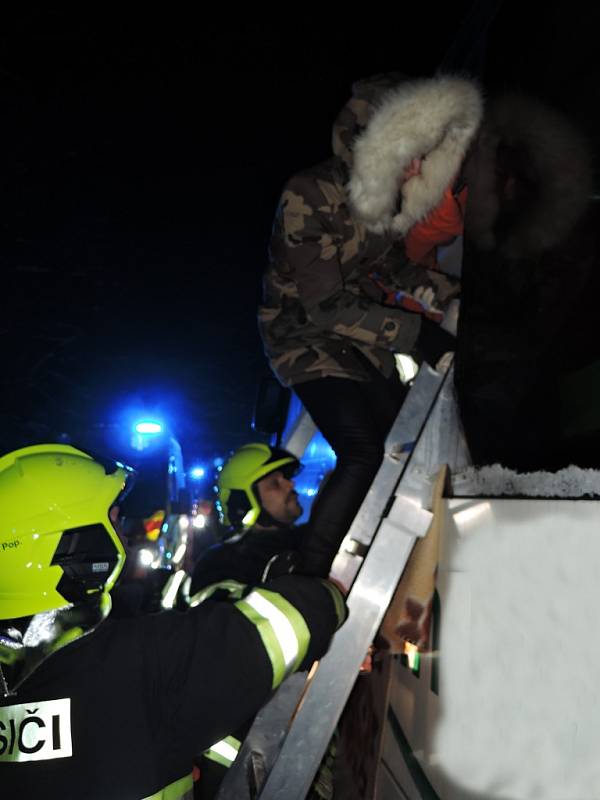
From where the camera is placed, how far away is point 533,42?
5.37 ft

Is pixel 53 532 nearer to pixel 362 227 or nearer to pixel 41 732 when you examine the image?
pixel 41 732

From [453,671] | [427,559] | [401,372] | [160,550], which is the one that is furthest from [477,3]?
[160,550]

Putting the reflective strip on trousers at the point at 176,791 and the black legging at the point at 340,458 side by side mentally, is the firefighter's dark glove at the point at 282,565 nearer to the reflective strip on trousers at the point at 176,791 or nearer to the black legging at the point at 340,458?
the black legging at the point at 340,458

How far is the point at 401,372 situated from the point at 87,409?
22334mm

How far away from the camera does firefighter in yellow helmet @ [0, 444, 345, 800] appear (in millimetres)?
1499

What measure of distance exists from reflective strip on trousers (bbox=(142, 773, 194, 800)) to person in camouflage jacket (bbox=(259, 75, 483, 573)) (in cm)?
86

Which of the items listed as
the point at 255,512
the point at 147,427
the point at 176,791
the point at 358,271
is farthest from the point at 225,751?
the point at 147,427

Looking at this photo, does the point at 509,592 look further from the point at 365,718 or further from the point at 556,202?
the point at 365,718

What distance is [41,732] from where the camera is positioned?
1.49 m

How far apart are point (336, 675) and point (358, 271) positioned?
1.70m

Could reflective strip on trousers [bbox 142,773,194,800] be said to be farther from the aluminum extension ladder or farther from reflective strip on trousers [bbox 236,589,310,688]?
reflective strip on trousers [bbox 236,589,310,688]

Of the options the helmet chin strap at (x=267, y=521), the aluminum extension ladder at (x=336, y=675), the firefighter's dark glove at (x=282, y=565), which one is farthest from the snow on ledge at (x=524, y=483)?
the helmet chin strap at (x=267, y=521)

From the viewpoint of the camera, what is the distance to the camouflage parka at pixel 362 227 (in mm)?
1889

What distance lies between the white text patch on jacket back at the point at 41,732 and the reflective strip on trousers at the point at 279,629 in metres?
0.56
